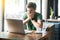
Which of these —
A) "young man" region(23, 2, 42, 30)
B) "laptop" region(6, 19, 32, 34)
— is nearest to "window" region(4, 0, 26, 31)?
"young man" region(23, 2, 42, 30)

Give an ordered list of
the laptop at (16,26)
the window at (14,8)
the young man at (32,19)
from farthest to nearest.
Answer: the window at (14,8)
the young man at (32,19)
the laptop at (16,26)

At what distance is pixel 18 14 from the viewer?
546 centimetres

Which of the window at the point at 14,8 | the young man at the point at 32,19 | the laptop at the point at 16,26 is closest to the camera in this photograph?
the laptop at the point at 16,26

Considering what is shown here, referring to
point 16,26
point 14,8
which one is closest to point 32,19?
point 16,26

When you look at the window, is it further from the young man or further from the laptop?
the laptop

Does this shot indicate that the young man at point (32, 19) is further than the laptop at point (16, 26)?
Yes

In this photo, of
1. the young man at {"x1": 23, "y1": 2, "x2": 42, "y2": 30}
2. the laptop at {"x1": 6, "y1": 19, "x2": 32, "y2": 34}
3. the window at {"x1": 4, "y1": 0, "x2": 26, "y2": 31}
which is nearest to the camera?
the laptop at {"x1": 6, "y1": 19, "x2": 32, "y2": 34}

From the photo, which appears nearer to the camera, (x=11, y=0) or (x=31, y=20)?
(x=31, y=20)

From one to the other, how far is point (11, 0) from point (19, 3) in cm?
30

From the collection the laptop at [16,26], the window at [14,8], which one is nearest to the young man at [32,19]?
the laptop at [16,26]

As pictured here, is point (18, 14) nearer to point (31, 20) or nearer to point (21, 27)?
point (31, 20)

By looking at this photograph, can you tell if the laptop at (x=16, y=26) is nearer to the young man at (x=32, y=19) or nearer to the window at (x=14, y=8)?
the young man at (x=32, y=19)

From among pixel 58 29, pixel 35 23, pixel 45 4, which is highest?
pixel 45 4

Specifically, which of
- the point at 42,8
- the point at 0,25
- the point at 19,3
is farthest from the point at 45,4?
the point at 0,25
